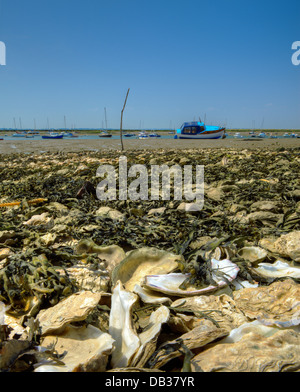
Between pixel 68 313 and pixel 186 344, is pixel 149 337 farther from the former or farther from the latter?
pixel 68 313

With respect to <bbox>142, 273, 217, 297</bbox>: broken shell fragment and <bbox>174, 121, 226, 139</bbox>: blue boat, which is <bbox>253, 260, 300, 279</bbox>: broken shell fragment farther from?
<bbox>174, 121, 226, 139</bbox>: blue boat

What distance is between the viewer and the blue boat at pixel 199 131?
38.1 meters

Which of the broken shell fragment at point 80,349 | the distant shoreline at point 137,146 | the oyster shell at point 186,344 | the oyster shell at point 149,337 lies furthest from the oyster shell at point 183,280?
the distant shoreline at point 137,146

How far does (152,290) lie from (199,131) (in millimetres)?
39576

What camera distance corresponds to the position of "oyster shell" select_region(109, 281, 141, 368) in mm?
Answer: 1285

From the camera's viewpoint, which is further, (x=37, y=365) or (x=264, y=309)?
(x=264, y=309)

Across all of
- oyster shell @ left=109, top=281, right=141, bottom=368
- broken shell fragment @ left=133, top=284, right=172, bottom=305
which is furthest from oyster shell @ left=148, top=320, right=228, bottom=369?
broken shell fragment @ left=133, top=284, right=172, bottom=305

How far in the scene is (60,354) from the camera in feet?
4.21

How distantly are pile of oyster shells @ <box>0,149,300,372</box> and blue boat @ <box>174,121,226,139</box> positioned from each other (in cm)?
3580

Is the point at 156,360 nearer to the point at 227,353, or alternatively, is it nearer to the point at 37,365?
the point at 227,353

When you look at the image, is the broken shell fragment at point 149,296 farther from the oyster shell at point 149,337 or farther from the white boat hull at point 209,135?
the white boat hull at point 209,135
